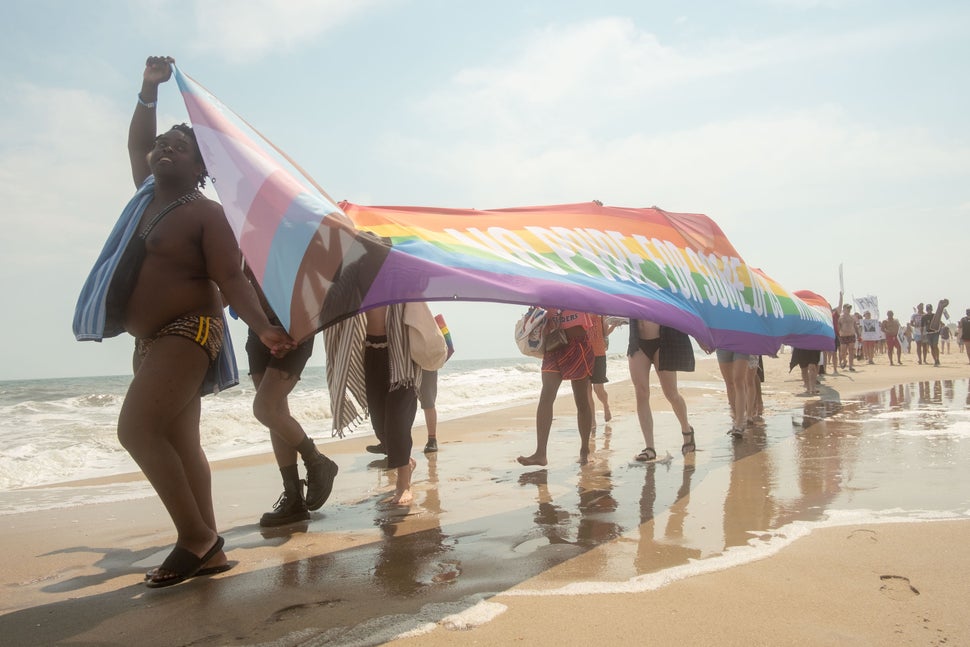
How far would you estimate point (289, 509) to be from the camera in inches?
163

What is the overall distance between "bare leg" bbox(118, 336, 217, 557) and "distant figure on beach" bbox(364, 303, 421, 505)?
141cm

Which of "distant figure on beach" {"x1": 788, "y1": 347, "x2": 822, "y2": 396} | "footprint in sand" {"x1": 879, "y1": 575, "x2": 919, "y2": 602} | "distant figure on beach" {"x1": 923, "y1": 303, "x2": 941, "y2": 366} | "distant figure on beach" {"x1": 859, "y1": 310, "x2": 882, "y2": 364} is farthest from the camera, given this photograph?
"distant figure on beach" {"x1": 859, "y1": 310, "x2": 882, "y2": 364}

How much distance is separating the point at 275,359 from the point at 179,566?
1.28 meters

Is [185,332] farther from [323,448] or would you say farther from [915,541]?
[323,448]

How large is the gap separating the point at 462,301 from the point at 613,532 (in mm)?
1408

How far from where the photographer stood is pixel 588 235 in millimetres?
4852

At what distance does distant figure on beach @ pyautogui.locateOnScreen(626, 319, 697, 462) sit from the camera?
6.04 metres

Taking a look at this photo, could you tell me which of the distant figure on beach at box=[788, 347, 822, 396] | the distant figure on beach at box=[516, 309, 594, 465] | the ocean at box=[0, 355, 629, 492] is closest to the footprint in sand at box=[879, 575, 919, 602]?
the distant figure on beach at box=[516, 309, 594, 465]

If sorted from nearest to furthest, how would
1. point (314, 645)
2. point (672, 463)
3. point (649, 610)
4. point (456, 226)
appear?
point (314, 645) < point (649, 610) < point (456, 226) < point (672, 463)

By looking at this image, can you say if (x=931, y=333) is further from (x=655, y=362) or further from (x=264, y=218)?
(x=264, y=218)

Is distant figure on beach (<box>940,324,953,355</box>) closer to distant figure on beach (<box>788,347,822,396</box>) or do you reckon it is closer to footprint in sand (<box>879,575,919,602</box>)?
distant figure on beach (<box>788,347,822,396</box>)

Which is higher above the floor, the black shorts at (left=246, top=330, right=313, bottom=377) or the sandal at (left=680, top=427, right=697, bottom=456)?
the black shorts at (left=246, top=330, right=313, bottom=377)

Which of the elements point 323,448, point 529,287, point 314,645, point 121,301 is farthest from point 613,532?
point 323,448

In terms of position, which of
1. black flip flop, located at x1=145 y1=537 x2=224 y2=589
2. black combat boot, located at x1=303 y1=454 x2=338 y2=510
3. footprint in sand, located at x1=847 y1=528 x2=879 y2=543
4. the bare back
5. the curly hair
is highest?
the curly hair
